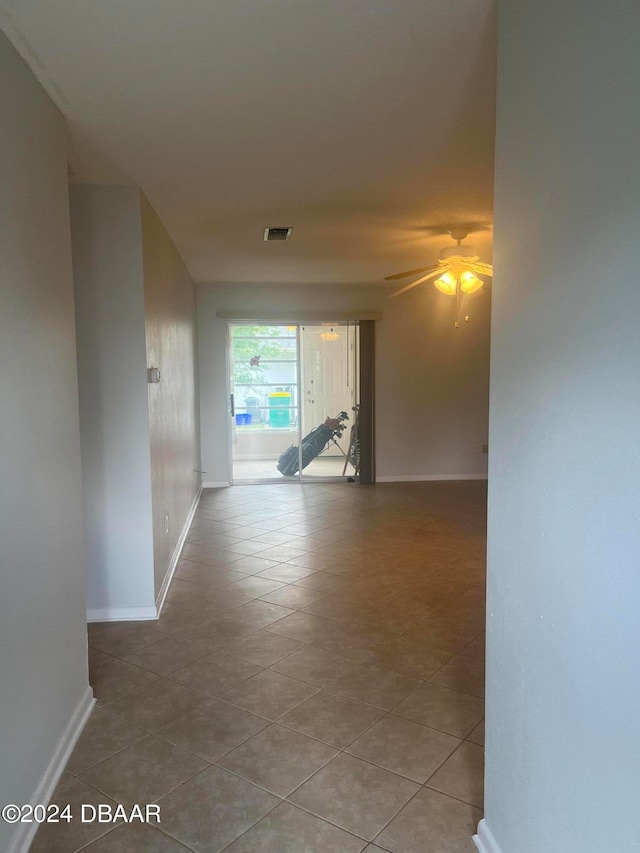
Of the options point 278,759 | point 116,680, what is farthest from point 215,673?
point 278,759

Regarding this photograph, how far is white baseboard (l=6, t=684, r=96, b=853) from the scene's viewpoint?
70.1 inches

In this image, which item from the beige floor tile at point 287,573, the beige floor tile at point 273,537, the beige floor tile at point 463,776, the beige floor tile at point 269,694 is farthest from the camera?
the beige floor tile at point 273,537

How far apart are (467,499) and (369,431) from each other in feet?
4.90

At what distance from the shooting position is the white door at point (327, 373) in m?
7.71

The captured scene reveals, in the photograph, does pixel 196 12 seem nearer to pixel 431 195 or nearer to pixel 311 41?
pixel 311 41

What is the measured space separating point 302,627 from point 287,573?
935 mm

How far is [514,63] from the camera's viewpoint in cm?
155

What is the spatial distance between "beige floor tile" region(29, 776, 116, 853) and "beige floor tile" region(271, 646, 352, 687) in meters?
1.03

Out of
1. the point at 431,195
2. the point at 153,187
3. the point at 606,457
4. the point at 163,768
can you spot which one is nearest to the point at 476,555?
the point at 431,195

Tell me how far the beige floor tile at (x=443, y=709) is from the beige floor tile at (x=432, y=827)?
403mm

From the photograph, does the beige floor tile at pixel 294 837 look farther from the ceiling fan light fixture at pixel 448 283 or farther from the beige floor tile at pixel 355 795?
the ceiling fan light fixture at pixel 448 283

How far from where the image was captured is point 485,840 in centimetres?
177

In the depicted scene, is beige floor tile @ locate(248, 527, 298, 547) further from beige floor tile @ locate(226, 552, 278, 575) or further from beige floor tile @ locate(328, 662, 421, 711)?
beige floor tile @ locate(328, 662, 421, 711)

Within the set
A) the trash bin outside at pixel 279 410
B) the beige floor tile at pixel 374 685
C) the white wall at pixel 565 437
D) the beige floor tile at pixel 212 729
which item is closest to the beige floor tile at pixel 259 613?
the beige floor tile at pixel 374 685
